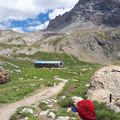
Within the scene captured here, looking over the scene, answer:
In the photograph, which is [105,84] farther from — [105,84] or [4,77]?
[4,77]

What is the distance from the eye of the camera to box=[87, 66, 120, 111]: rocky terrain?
133ft

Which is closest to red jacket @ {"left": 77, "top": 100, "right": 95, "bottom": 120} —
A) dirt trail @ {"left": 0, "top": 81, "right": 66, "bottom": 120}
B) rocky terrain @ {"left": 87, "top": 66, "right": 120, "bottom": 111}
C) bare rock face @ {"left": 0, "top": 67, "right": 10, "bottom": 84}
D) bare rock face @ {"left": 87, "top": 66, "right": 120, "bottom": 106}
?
dirt trail @ {"left": 0, "top": 81, "right": 66, "bottom": 120}

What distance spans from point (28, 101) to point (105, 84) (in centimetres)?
937

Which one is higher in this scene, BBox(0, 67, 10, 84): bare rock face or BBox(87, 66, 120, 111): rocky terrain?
BBox(87, 66, 120, 111): rocky terrain

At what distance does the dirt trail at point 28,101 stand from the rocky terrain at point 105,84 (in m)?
6.82

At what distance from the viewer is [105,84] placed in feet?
138

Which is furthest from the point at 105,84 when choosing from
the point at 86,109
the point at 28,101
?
the point at 86,109

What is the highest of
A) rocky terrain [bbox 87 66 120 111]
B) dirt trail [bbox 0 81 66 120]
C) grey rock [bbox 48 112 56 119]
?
rocky terrain [bbox 87 66 120 111]

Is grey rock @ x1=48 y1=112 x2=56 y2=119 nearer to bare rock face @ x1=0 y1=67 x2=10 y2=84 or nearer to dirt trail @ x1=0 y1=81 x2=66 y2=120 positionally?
dirt trail @ x1=0 y1=81 x2=66 y2=120

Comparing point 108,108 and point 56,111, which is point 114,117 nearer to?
point 108,108

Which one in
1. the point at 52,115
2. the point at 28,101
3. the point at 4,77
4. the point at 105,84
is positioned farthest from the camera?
the point at 4,77

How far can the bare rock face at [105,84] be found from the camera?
40.8 m

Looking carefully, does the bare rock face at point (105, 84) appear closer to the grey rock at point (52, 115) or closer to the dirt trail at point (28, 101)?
the dirt trail at point (28, 101)

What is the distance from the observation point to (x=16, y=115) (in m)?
35.2
